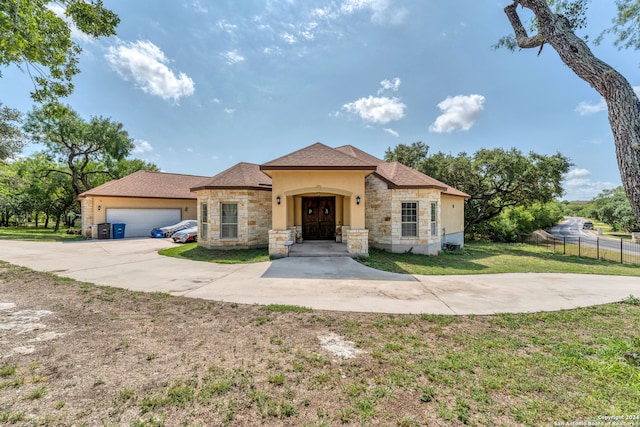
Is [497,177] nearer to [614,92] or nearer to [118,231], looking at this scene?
[614,92]

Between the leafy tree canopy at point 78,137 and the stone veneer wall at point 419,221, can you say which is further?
the leafy tree canopy at point 78,137

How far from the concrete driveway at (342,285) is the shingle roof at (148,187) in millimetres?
9364

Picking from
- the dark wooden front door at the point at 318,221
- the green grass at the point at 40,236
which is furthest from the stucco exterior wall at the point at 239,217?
the green grass at the point at 40,236

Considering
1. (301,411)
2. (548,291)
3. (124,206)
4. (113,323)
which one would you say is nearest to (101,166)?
(124,206)

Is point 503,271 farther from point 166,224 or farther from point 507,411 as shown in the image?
point 166,224

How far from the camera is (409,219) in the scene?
12070 mm

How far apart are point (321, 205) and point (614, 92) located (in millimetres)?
10610

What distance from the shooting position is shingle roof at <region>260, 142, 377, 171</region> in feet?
32.3

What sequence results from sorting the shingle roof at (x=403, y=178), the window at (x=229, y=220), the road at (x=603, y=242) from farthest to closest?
1. the road at (x=603, y=242)
2. the window at (x=229, y=220)
3. the shingle roof at (x=403, y=178)

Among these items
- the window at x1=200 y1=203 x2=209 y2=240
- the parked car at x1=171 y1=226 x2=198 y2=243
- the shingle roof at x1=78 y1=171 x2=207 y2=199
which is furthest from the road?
the shingle roof at x1=78 y1=171 x2=207 y2=199

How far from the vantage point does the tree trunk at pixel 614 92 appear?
11.6 feet

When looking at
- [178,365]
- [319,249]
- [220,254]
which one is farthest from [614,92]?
[220,254]

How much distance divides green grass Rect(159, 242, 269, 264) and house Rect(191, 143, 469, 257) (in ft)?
1.57

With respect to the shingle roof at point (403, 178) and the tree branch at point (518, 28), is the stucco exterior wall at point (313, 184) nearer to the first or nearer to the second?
the shingle roof at point (403, 178)
